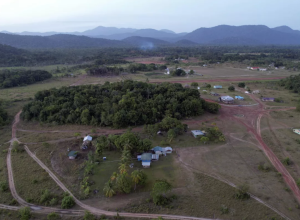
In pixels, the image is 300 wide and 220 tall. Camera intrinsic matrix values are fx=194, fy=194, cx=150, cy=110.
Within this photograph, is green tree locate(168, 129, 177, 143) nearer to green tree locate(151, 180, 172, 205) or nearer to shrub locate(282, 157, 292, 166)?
green tree locate(151, 180, 172, 205)

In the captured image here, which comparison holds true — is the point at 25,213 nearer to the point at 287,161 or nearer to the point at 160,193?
the point at 160,193

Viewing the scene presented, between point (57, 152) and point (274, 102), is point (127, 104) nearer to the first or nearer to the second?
point (57, 152)

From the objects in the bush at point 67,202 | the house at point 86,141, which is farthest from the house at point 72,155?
the bush at point 67,202

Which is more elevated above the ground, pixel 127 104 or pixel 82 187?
pixel 127 104

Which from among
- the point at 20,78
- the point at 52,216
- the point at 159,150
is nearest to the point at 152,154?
the point at 159,150

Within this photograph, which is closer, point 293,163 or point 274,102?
point 293,163

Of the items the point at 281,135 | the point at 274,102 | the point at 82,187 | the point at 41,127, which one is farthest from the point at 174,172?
the point at 274,102

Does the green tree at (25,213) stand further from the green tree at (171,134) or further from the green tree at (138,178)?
the green tree at (171,134)

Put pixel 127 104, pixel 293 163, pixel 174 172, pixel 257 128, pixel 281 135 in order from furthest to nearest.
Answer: pixel 127 104 < pixel 257 128 < pixel 281 135 < pixel 293 163 < pixel 174 172
